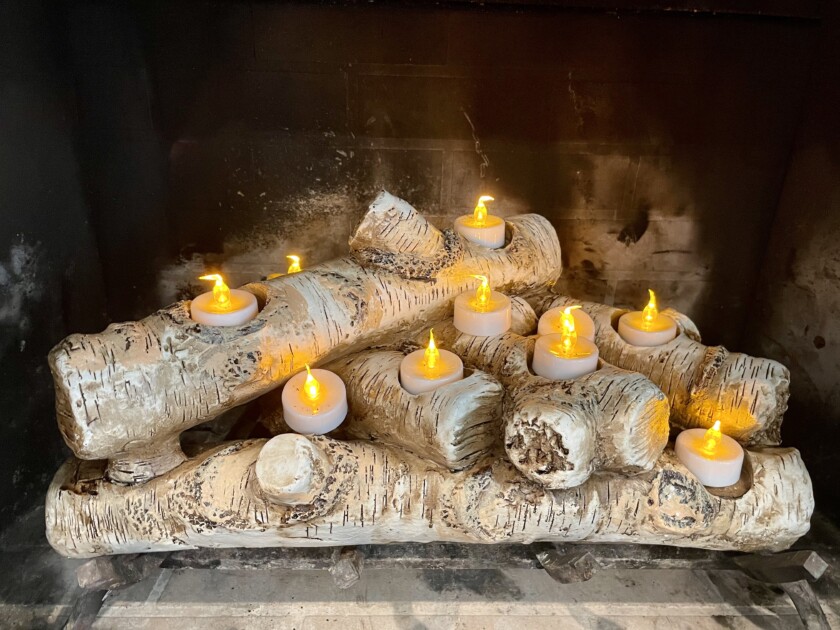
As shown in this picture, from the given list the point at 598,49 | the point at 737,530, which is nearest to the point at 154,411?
the point at 737,530

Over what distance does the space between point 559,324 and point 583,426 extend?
1.61 feet

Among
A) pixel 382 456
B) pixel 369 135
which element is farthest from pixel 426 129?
pixel 382 456

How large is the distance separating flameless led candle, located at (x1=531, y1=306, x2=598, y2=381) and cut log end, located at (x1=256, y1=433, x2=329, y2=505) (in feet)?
1.86

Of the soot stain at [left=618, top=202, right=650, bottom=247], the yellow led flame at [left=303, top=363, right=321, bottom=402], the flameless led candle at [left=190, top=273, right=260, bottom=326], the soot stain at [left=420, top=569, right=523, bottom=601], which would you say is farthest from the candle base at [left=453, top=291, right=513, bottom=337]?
the soot stain at [left=618, top=202, right=650, bottom=247]

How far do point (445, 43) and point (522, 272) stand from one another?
0.78 m

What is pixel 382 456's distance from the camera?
1.38m

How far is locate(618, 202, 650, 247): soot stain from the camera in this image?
2174mm

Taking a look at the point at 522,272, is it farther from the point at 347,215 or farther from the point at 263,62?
the point at 263,62

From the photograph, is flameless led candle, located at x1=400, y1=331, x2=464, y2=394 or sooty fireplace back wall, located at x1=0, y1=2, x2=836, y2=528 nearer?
flameless led candle, located at x1=400, y1=331, x2=464, y2=394

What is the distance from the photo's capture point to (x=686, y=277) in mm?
2291

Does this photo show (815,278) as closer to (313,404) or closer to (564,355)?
(564,355)

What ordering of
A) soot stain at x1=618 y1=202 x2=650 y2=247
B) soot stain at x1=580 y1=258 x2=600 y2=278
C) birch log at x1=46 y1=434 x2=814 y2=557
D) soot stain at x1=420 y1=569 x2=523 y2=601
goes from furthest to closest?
soot stain at x1=580 y1=258 x2=600 y2=278 → soot stain at x1=618 y1=202 x2=650 y2=247 → soot stain at x1=420 y1=569 x2=523 y2=601 → birch log at x1=46 y1=434 x2=814 y2=557

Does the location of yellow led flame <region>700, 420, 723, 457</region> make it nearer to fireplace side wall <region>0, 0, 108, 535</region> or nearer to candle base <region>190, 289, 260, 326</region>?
candle base <region>190, 289, 260, 326</region>

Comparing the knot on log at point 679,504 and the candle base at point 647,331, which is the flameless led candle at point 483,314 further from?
the knot on log at point 679,504
